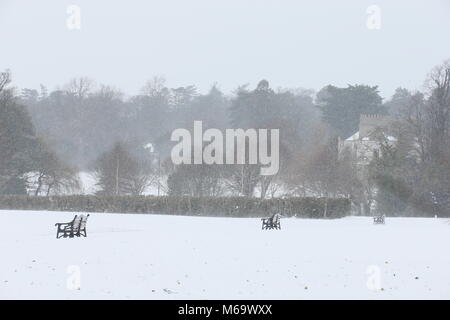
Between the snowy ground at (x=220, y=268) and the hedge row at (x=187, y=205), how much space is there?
603 inches

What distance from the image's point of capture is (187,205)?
37.7 metres

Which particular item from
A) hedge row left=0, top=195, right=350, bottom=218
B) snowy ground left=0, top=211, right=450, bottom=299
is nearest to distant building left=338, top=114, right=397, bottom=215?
hedge row left=0, top=195, right=350, bottom=218

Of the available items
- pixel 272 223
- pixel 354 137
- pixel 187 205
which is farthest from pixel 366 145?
pixel 272 223

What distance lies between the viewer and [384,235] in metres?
22.4

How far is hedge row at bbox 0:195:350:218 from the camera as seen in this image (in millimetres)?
35875

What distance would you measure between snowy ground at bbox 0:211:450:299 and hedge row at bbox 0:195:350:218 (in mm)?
15311

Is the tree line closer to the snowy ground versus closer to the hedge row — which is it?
the hedge row

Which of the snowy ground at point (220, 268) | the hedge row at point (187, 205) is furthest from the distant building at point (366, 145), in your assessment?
the snowy ground at point (220, 268)

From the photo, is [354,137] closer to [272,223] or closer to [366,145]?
[366,145]

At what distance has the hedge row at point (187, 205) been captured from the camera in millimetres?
35875

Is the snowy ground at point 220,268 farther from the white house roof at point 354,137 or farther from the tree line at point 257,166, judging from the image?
the white house roof at point 354,137

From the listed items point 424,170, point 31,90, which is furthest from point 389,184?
point 31,90

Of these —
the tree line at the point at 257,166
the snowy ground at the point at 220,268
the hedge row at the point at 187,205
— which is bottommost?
the snowy ground at the point at 220,268

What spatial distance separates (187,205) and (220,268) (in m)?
24.3
